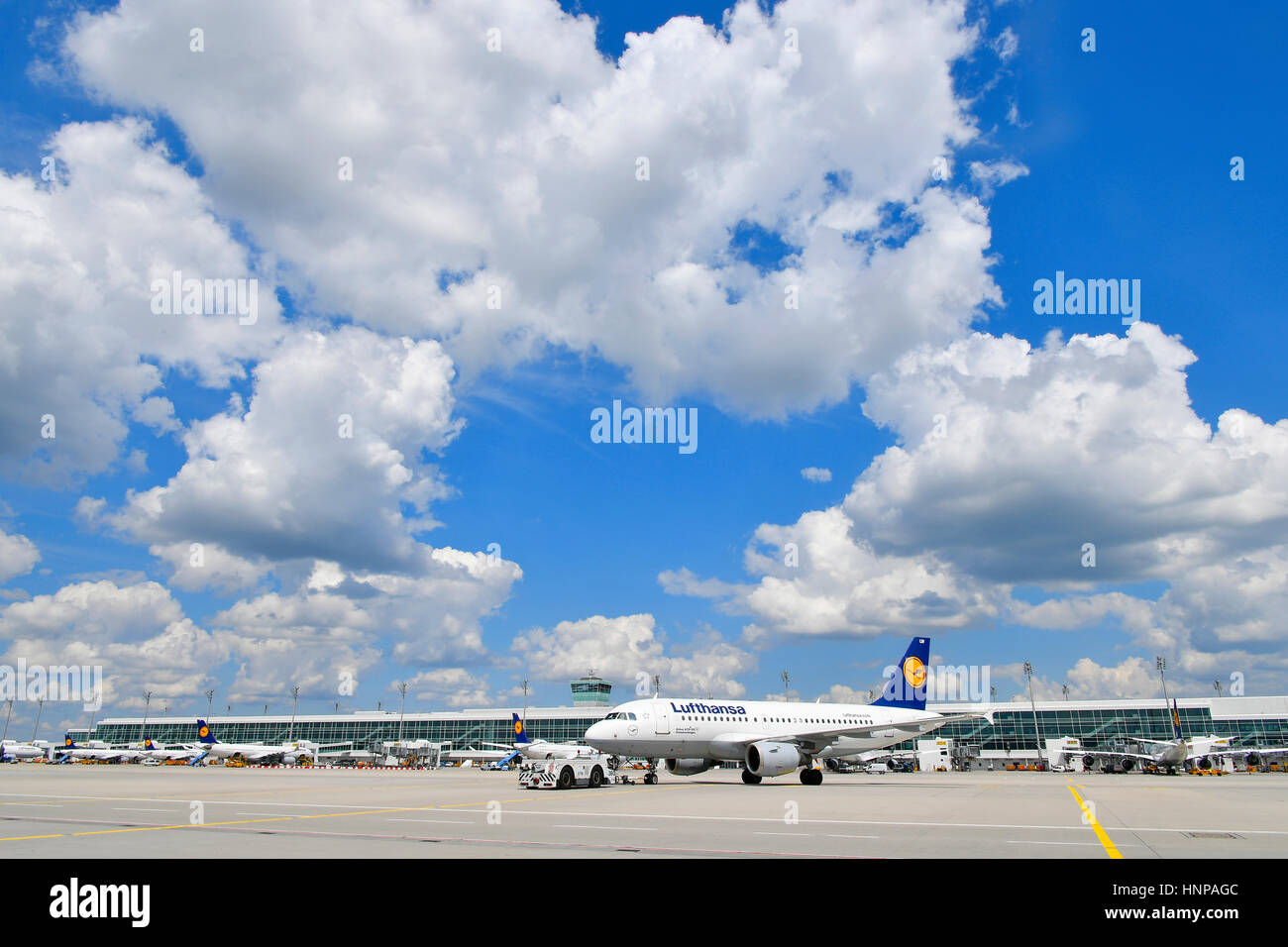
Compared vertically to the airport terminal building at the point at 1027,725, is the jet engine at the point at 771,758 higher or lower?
higher

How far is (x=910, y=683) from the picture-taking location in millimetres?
62875

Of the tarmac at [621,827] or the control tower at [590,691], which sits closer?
the tarmac at [621,827]

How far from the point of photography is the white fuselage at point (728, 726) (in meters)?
44.2

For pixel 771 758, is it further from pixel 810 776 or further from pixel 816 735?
pixel 810 776

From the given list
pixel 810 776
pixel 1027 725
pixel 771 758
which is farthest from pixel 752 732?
pixel 1027 725

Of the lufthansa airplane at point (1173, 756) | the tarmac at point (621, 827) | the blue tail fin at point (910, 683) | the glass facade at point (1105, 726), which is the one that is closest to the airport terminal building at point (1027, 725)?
the glass facade at point (1105, 726)

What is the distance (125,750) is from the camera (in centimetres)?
12006

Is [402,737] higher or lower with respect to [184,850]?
lower

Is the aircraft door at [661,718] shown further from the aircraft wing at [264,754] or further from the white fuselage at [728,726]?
the aircraft wing at [264,754]
